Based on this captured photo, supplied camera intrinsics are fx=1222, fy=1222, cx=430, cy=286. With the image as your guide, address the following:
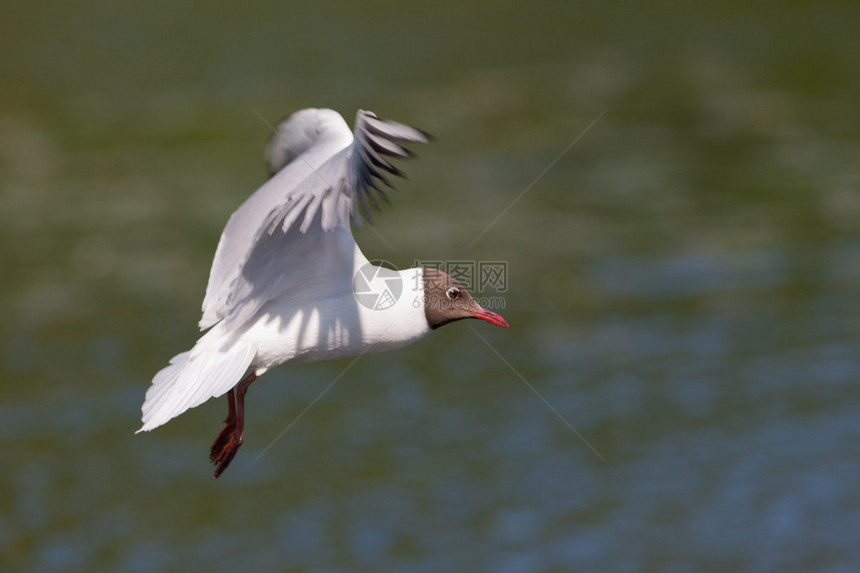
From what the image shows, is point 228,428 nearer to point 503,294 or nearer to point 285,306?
point 285,306

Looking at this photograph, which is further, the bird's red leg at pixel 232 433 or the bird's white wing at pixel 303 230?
the bird's red leg at pixel 232 433

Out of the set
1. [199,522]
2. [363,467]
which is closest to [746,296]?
[363,467]

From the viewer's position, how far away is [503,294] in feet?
49.6

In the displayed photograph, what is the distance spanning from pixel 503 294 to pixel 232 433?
32.9 ft

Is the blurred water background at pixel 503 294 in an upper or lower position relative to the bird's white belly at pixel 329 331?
lower

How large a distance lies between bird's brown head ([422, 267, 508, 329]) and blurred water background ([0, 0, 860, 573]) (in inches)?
302

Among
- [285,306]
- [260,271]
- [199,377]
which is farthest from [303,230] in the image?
[199,377]

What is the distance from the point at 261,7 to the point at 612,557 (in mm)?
9277

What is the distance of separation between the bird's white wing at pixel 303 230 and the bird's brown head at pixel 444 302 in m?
0.35

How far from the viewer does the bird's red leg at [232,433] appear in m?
5.12

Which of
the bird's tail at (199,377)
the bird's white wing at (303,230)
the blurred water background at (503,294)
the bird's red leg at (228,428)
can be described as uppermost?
the bird's white wing at (303,230)

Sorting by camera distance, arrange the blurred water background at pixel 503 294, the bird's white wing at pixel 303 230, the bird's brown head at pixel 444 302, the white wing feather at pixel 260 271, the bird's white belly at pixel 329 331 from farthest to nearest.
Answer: the blurred water background at pixel 503 294, the bird's brown head at pixel 444 302, the bird's white belly at pixel 329 331, the white wing feather at pixel 260 271, the bird's white wing at pixel 303 230

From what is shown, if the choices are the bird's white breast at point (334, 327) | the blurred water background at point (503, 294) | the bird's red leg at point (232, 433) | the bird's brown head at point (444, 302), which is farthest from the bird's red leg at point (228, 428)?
the blurred water background at point (503, 294)

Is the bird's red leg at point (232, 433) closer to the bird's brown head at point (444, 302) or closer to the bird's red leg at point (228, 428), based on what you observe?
the bird's red leg at point (228, 428)
